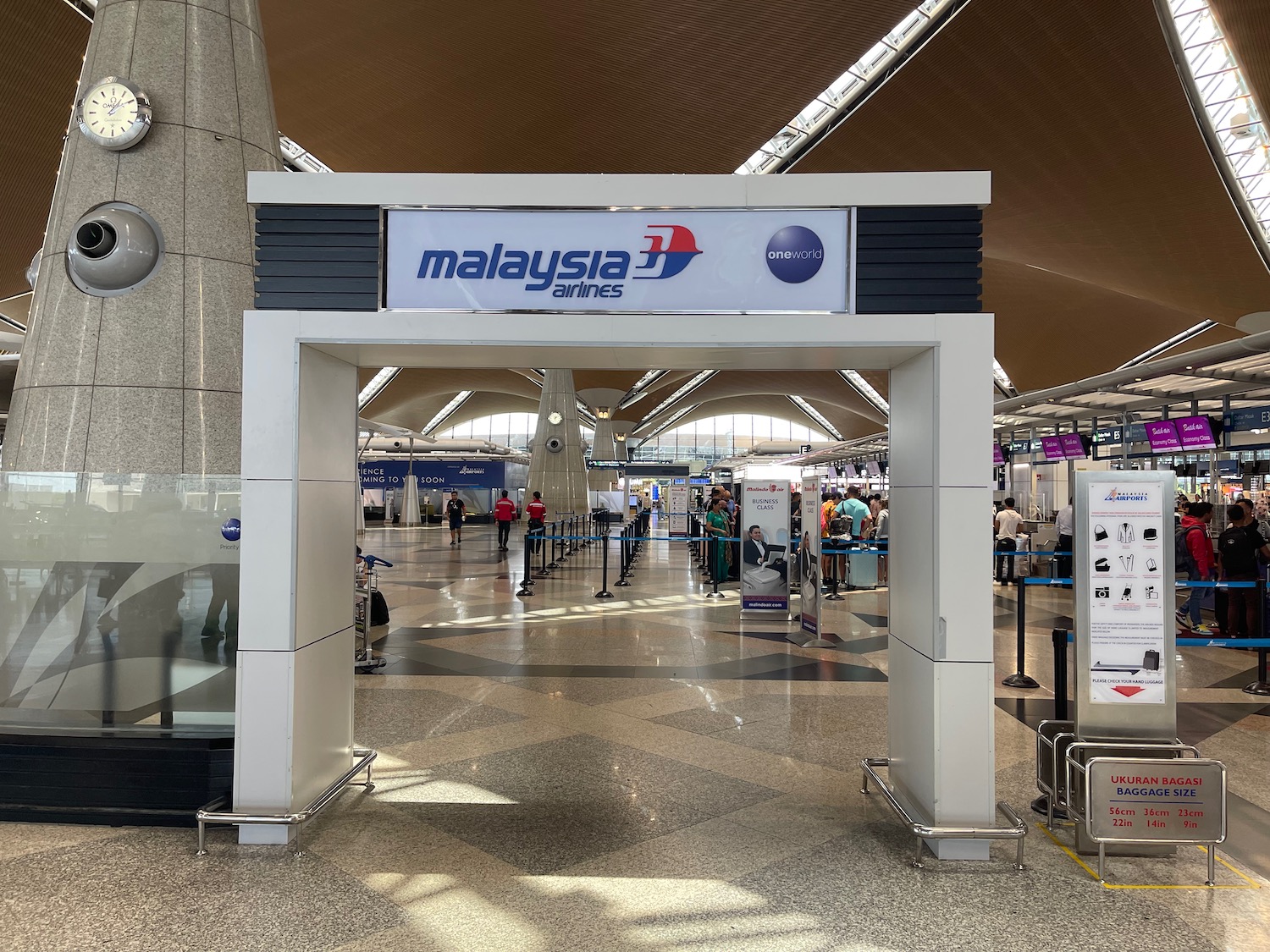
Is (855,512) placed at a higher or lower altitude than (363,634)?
higher

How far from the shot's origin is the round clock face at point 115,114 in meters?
6.04

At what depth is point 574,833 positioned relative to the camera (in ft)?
14.5

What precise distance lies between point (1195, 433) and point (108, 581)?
46.6 ft

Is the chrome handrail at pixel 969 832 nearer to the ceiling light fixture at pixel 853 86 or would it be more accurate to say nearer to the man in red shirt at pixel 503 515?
the ceiling light fixture at pixel 853 86

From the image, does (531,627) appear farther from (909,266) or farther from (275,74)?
(275,74)

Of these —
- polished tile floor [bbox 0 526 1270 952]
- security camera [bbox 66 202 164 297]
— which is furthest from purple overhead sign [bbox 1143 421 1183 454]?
security camera [bbox 66 202 164 297]

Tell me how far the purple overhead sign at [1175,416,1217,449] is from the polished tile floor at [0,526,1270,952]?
21.4ft

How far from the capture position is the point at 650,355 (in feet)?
15.1

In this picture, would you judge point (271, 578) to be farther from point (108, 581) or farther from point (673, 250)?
point (673, 250)

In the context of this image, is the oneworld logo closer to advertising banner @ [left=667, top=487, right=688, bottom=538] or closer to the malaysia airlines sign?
the malaysia airlines sign

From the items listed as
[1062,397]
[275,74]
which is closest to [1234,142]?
[1062,397]

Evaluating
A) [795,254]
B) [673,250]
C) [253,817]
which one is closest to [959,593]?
[795,254]

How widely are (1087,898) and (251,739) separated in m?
4.09

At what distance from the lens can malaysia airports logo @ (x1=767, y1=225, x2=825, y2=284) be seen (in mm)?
4324
